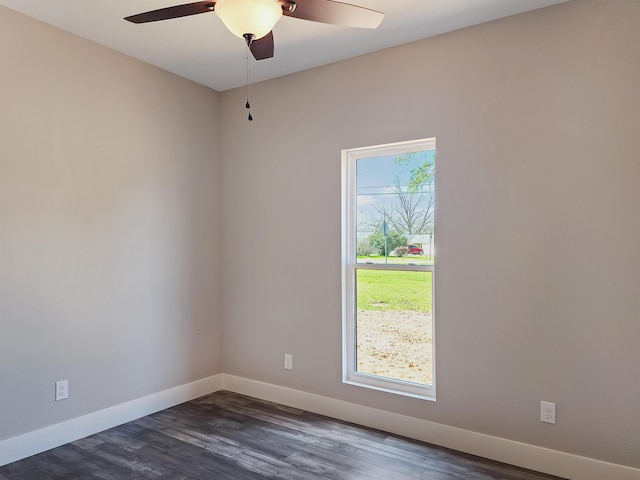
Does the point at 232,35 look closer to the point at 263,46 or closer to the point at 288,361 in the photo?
the point at 263,46

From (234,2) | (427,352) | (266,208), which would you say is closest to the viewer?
(234,2)

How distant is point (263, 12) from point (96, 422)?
2.83 metres

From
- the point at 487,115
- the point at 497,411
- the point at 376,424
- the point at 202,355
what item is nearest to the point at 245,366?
the point at 202,355

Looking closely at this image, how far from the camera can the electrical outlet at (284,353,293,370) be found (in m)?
3.45

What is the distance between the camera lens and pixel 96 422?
2.90 meters

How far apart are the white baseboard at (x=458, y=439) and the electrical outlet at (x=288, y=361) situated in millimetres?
180

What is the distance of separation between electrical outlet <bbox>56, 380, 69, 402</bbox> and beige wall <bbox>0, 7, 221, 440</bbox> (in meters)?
0.04

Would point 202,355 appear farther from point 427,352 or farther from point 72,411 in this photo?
point 427,352

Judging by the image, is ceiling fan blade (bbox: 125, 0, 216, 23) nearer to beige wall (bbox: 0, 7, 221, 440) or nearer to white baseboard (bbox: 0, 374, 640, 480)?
beige wall (bbox: 0, 7, 221, 440)

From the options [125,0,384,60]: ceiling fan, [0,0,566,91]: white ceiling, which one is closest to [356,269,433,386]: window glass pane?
[0,0,566,91]: white ceiling

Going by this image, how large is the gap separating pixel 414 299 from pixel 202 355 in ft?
6.47

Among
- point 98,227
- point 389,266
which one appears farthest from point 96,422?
point 389,266

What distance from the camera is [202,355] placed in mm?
3721

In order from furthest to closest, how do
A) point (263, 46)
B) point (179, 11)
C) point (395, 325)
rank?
point (395, 325) → point (263, 46) → point (179, 11)
